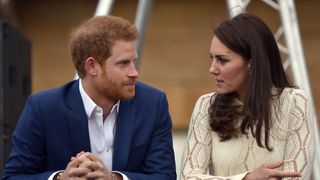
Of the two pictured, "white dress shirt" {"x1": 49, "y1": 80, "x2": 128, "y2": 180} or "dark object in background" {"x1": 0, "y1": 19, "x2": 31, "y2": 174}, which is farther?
"dark object in background" {"x1": 0, "y1": 19, "x2": 31, "y2": 174}

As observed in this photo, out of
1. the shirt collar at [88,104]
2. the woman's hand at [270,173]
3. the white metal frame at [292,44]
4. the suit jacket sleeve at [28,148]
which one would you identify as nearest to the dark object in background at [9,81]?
the white metal frame at [292,44]

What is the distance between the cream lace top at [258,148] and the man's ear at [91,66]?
0.46m

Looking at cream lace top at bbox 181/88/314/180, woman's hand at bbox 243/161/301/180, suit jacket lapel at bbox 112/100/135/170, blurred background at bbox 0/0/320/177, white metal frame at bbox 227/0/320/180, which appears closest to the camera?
woman's hand at bbox 243/161/301/180

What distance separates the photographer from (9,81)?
540 centimetres

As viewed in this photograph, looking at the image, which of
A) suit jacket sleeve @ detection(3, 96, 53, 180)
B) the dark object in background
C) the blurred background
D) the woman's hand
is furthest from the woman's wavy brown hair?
the blurred background

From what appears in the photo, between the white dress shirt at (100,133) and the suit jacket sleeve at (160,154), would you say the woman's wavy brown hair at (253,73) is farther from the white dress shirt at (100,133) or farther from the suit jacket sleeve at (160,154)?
the white dress shirt at (100,133)

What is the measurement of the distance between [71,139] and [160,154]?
0.35 metres

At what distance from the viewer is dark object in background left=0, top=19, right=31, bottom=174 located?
206 inches

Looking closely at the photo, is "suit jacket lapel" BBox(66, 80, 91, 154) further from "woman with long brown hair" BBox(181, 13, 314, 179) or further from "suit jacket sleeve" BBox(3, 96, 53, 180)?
"woman with long brown hair" BBox(181, 13, 314, 179)

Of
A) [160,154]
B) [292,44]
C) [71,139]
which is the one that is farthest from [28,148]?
[292,44]

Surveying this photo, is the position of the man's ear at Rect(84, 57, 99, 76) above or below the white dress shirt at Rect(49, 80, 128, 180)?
above

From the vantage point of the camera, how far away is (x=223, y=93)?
11.8 ft

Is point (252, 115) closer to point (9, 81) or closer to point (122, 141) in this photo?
point (122, 141)

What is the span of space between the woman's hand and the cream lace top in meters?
0.09
